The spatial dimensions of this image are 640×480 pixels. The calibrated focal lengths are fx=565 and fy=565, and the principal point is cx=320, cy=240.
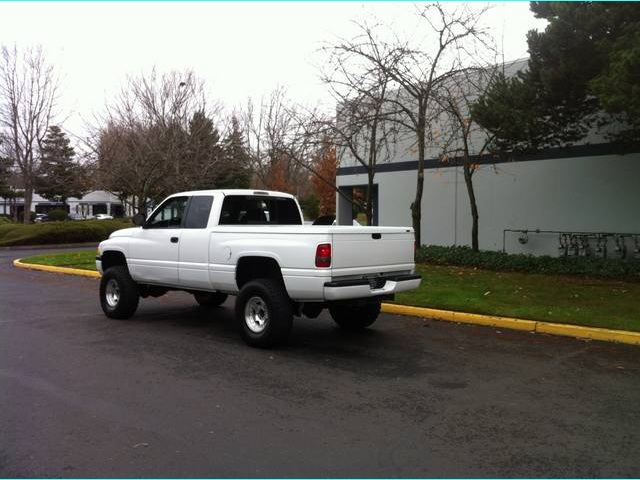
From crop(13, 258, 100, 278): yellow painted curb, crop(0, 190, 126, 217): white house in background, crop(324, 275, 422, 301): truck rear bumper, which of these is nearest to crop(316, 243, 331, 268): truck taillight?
crop(324, 275, 422, 301): truck rear bumper

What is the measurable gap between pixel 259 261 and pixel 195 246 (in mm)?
1123

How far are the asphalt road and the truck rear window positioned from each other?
1659 millimetres

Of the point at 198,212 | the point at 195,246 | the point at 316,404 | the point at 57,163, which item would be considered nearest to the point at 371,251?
the point at 316,404

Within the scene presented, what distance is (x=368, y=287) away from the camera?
22.3ft

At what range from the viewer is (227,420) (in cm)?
462

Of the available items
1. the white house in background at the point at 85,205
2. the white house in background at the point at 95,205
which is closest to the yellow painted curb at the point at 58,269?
the white house in background at the point at 85,205

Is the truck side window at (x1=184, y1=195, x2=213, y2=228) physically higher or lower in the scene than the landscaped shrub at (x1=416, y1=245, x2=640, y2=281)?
higher

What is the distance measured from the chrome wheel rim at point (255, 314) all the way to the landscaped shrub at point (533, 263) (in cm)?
835

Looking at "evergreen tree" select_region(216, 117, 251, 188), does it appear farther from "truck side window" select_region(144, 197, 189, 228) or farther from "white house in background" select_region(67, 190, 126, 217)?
"white house in background" select_region(67, 190, 126, 217)

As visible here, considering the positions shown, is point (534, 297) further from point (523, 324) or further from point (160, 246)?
point (160, 246)

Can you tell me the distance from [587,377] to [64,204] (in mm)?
74815

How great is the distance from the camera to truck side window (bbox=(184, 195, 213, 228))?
8016mm

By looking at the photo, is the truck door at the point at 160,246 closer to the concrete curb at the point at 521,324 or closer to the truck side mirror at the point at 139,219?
the truck side mirror at the point at 139,219

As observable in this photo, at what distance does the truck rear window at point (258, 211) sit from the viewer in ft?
26.6
